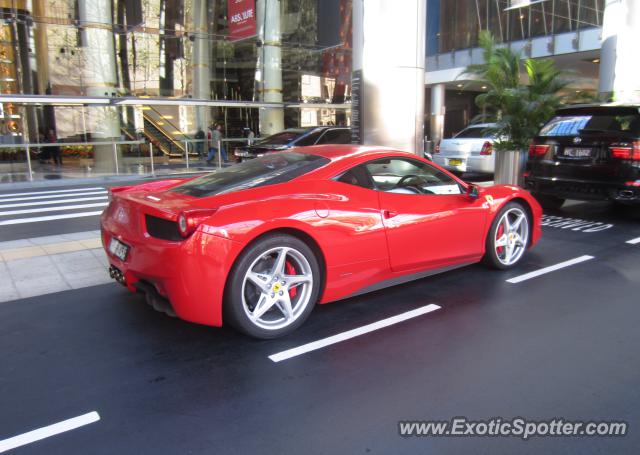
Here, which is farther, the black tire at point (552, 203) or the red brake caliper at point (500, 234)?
the black tire at point (552, 203)

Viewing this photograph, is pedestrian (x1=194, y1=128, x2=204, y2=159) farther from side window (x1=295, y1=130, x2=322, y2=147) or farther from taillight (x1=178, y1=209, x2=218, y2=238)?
taillight (x1=178, y1=209, x2=218, y2=238)

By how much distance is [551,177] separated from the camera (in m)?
8.00

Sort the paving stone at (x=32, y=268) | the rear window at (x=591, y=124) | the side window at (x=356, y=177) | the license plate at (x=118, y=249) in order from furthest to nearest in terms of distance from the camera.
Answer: the rear window at (x=591, y=124) → the paving stone at (x=32, y=268) → the side window at (x=356, y=177) → the license plate at (x=118, y=249)

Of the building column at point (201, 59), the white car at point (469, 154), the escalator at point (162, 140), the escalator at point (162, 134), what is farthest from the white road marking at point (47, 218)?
the building column at point (201, 59)

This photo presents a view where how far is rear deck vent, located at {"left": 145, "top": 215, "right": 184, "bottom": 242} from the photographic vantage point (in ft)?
11.6

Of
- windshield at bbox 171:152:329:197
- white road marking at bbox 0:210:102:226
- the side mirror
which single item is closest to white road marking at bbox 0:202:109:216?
white road marking at bbox 0:210:102:226

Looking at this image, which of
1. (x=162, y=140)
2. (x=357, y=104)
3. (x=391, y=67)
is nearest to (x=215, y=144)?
(x=162, y=140)

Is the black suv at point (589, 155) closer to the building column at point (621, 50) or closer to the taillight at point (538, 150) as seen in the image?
the taillight at point (538, 150)

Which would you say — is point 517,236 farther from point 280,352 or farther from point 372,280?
point 280,352

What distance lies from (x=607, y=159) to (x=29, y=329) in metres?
7.38

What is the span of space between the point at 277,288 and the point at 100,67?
64.9 feet

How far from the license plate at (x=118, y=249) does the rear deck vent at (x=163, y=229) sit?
0.32m

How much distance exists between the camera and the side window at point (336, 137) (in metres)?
15.9

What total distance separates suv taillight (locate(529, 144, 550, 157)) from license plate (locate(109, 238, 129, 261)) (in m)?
6.66
